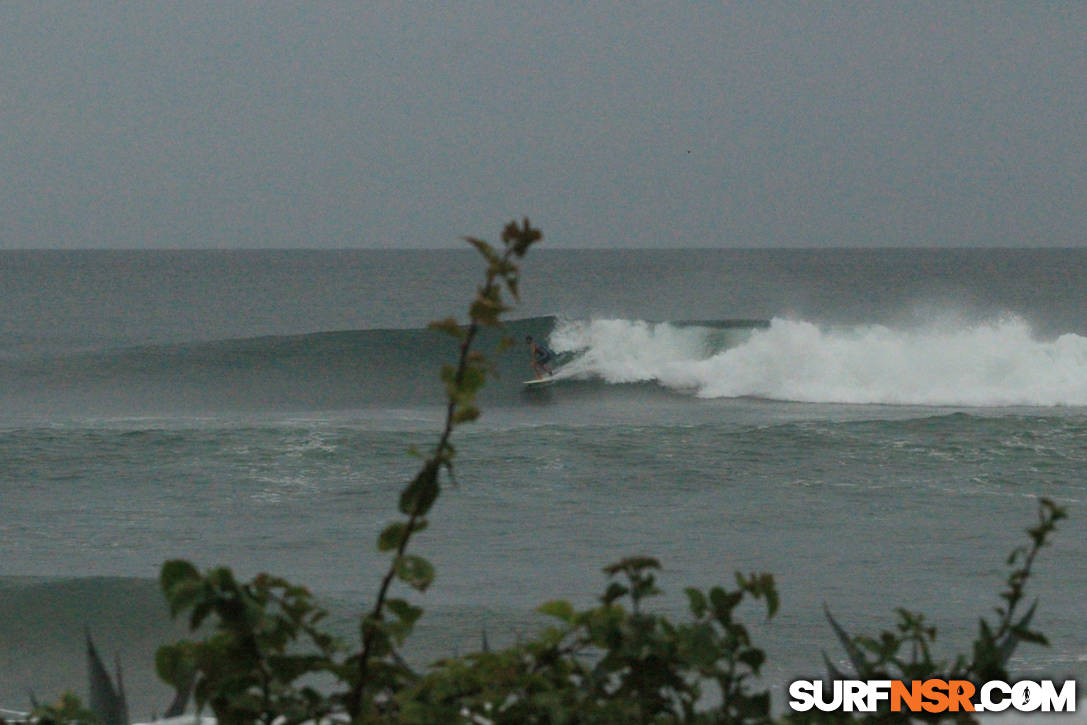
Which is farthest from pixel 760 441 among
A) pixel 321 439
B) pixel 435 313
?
pixel 435 313

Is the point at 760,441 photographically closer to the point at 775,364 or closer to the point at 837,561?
the point at 837,561

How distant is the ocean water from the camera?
348 inches

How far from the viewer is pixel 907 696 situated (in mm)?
1607

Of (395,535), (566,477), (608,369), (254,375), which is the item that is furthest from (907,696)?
(254,375)

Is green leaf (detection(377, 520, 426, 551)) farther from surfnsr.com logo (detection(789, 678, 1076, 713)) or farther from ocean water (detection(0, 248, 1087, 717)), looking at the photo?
ocean water (detection(0, 248, 1087, 717))

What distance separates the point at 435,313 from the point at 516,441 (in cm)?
5263

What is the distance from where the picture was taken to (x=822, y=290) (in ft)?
296

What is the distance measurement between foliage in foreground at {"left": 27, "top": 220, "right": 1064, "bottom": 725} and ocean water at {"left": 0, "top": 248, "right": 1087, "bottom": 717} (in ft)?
5.06

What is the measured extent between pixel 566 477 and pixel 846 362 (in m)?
13.6

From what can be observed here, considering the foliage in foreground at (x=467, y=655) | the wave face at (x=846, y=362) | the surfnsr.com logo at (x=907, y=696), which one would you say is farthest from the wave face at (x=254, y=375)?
the foliage in foreground at (x=467, y=655)

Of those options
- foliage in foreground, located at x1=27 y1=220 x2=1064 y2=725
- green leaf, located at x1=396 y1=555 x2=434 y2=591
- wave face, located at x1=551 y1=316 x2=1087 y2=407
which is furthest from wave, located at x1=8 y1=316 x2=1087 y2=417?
green leaf, located at x1=396 y1=555 x2=434 y2=591

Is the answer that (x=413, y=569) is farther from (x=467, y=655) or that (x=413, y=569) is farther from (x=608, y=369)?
(x=608, y=369)

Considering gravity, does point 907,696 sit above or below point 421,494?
below

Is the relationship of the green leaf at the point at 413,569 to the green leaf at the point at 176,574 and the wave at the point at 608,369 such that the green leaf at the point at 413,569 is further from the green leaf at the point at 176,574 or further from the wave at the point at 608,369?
the wave at the point at 608,369
